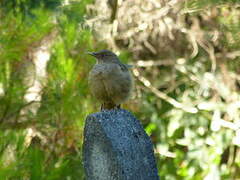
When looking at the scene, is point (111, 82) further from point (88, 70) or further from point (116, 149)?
point (88, 70)

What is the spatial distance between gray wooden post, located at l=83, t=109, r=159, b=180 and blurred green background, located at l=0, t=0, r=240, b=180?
1.48 feet

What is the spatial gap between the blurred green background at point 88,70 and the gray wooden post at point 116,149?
17.8 inches

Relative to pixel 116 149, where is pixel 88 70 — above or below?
below

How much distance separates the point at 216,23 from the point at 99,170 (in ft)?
12.7

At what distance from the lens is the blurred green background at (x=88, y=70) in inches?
119

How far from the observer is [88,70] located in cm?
336

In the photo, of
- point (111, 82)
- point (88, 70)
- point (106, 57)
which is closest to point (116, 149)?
point (111, 82)

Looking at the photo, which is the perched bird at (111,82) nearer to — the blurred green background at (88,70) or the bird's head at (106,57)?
the bird's head at (106,57)

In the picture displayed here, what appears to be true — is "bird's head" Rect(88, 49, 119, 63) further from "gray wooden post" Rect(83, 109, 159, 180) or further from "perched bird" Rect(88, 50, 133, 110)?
"gray wooden post" Rect(83, 109, 159, 180)

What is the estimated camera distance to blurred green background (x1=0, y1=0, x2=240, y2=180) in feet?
9.91

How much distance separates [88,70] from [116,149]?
1715 mm

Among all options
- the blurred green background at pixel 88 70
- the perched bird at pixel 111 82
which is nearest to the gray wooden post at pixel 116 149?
the perched bird at pixel 111 82

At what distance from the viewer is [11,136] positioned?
8.20ft

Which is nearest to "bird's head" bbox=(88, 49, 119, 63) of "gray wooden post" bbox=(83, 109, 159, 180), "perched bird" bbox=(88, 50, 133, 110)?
"perched bird" bbox=(88, 50, 133, 110)
